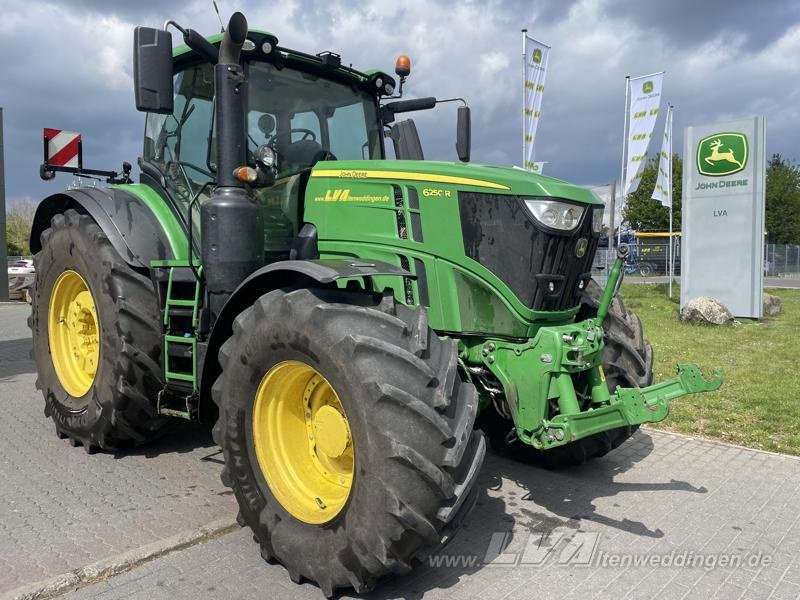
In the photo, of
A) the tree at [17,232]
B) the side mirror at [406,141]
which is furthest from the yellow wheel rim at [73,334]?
the tree at [17,232]

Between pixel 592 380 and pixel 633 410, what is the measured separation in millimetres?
456

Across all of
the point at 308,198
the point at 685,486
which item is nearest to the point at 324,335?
the point at 308,198

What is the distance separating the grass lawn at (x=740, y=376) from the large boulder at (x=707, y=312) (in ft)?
0.78

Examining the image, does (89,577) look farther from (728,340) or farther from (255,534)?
(728,340)

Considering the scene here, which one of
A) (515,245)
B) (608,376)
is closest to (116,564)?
(515,245)

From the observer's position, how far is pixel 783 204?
47.0 metres

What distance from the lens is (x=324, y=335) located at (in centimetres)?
282

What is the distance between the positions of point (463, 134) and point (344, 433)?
2.70m

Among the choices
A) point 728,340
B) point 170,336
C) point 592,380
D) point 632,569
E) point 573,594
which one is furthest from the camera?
point 728,340

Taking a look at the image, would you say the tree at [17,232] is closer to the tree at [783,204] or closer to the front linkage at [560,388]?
the front linkage at [560,388]

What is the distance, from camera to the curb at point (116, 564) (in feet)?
9.30

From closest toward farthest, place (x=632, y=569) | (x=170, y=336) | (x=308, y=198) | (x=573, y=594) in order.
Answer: (x=573, y=594), (x=632, y=569), (x=308, y=198), (x=170, y=336)

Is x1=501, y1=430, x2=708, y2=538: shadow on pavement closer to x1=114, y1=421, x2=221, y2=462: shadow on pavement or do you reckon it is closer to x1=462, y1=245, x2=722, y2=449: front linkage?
x1=462, y1=245, x2=722, y2=449: front linkage

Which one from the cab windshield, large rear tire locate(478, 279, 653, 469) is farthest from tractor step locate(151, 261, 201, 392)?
large rear tire locate(478, 279, 653, 469)
